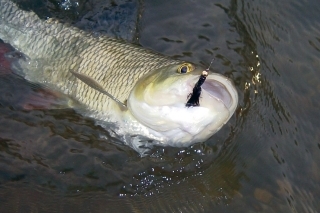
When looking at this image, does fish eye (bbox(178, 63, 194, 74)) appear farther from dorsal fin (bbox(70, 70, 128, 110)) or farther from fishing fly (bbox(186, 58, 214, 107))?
dorsal fin (bbox(70, 70, 128, 110))

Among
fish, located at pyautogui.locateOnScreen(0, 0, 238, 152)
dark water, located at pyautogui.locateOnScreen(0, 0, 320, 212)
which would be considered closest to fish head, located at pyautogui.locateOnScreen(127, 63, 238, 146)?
fish, located at pyautogui.locateOnScreen(0, 0, 238, 152)

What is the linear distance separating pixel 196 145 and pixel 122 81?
32.9 inches

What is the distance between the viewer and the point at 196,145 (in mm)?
4027

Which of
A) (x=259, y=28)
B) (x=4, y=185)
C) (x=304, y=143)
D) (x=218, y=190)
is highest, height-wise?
(x=259, y=28)

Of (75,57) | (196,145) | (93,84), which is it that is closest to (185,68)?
(93,84)

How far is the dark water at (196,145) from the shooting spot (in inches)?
140

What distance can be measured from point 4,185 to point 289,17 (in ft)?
12.4

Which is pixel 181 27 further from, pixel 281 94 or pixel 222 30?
pixel 281 94

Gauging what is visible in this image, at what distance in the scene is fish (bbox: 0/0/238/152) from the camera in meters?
3.24

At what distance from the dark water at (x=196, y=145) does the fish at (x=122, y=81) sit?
196mm

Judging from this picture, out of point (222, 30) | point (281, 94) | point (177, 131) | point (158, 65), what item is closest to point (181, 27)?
point (222, 30)

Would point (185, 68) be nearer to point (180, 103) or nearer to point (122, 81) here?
point (180, 103)

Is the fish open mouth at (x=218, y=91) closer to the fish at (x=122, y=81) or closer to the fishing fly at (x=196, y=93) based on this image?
the fish at (x=122, y=81)

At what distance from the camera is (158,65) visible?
3646mm
